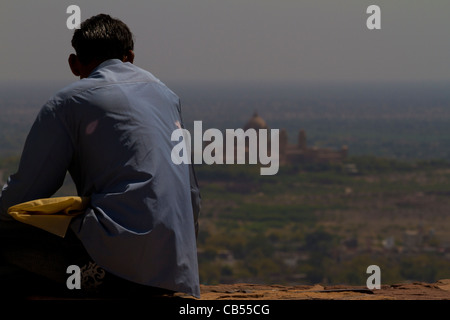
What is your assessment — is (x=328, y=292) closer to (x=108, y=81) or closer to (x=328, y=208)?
(x=108, y=81)

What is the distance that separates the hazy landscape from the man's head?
54.6 meters

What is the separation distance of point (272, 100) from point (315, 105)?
986 cm

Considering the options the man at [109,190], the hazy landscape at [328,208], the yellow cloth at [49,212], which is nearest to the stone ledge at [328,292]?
the man at [109,190]

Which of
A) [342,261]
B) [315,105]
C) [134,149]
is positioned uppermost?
[315,105]

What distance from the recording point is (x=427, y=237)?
70938mm

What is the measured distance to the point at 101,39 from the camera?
230cm

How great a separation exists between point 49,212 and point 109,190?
0.48 ft

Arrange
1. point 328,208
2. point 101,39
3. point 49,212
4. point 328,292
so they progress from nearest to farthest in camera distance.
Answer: point 49,212 < point 101,39 < point 328,292 < point 328,208

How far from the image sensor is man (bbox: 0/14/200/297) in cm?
209

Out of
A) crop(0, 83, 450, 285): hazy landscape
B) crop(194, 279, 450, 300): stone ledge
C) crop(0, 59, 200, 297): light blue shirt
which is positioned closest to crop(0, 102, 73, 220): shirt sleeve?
crop(0, 59, 200, 297): light blue shirt

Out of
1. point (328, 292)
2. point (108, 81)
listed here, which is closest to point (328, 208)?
point (328, 292)

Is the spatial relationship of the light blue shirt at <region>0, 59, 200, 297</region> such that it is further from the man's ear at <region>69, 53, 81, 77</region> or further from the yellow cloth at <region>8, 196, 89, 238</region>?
the man's ear at <region>69, 53, 81, 77</region>
